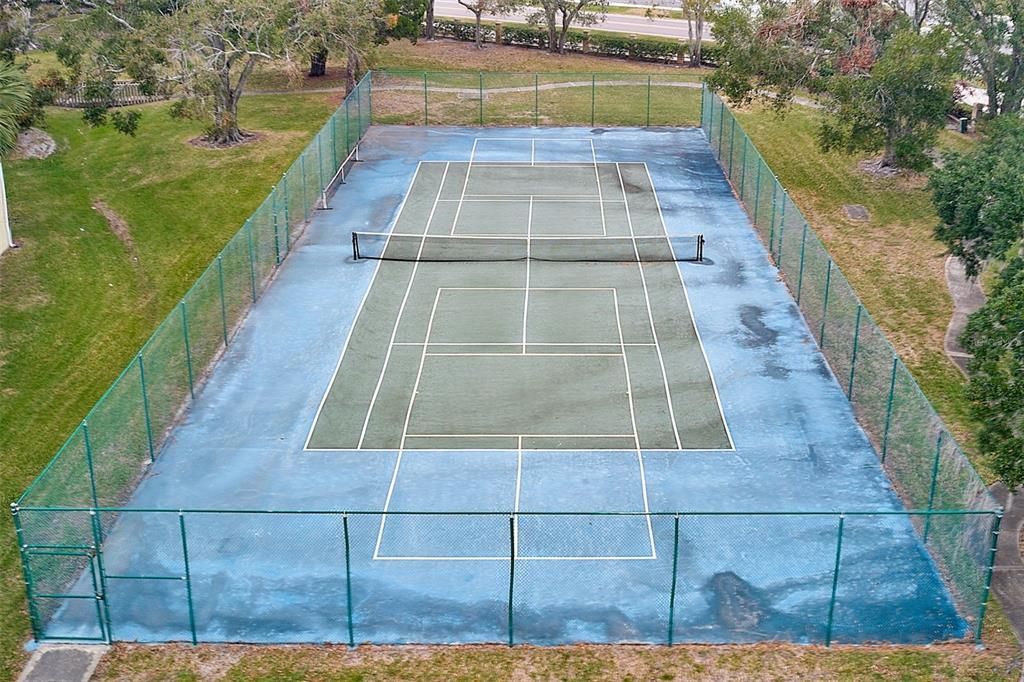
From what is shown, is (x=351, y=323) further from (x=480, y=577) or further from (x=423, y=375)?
(x=480, y=577)

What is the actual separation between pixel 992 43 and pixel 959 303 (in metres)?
11.0

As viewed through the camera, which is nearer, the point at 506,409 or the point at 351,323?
the point at 506,409

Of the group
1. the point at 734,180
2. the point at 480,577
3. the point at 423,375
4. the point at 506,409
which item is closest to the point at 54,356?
the point at 423,375

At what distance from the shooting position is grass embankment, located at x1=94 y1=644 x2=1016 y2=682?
1870 centimetres

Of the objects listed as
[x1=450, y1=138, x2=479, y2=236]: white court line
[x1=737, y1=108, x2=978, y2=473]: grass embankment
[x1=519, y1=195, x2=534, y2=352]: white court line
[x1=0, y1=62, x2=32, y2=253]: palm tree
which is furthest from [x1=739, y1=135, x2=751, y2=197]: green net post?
[x1=0, y1=62, x2=32, y2=253]: palm tree

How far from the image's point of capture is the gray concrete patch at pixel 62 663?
18.7m

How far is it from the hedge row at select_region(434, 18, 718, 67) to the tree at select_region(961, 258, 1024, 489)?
36.2 meters

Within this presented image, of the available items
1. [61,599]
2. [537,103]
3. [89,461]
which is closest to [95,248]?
[89,461]

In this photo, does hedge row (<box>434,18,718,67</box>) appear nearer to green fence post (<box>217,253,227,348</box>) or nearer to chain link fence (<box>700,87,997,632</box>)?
chain link fence (<box>700,87,997,632</box>)

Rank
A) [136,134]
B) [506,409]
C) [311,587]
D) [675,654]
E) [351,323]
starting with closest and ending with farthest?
[675,654]
[311,587]
[506,409]
[351,323]
[136,134]

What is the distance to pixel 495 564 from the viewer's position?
21.3 m

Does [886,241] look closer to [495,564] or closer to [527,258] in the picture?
[527,258]

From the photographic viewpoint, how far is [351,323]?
101 ft

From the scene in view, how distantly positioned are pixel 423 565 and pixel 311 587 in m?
1.91
